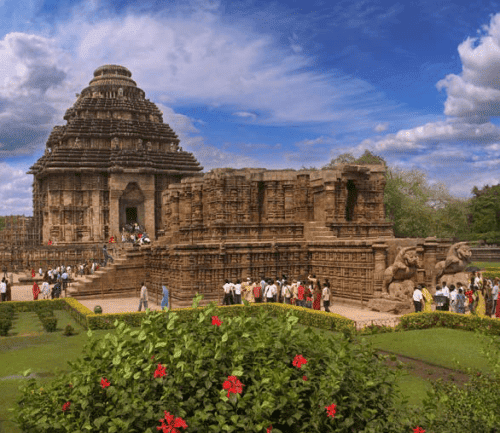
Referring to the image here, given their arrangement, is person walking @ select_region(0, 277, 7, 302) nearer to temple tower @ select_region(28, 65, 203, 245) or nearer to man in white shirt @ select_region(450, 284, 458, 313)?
man in white shirt @ select_region(450, 284, 458, 313)

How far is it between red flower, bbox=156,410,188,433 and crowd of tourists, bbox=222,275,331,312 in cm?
1470

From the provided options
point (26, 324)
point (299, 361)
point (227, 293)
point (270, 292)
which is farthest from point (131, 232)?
point (299, 361)

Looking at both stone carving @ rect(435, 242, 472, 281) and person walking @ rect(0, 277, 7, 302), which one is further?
person walking @ rect(0, 277, 7, 302)

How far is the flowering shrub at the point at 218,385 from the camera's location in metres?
4.85

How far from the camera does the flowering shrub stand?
15.9ft

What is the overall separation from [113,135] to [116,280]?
83.4ft

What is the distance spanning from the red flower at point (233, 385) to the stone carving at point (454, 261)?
18.1 m

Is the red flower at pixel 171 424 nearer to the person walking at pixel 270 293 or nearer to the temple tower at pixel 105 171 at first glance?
the person walking at pixel 270 293

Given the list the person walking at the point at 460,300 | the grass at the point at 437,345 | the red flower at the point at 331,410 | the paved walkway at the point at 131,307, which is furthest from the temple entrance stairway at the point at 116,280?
the red flower at the point at 331,410

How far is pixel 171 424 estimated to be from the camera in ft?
15.5

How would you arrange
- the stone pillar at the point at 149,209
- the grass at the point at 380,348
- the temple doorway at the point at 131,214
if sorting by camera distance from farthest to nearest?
the temple doorway at the point at 131,214 < the stone pillar at the point at 149,209 < the grass at the point at 380,348

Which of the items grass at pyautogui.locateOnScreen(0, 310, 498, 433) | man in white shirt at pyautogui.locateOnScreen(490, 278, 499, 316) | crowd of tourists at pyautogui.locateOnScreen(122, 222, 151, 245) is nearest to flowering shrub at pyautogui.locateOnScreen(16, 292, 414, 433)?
grass at pyautogui.locateOnScreen(0, 310, 498, 433)

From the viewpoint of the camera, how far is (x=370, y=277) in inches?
823

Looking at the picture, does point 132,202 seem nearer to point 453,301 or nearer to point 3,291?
point 3,291
